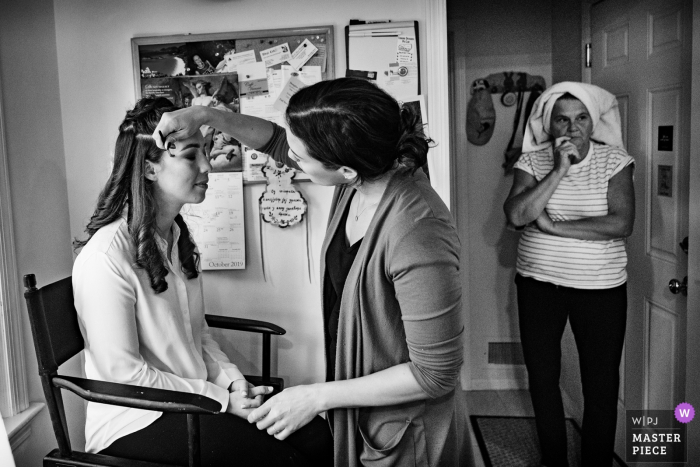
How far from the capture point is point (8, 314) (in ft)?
6.13

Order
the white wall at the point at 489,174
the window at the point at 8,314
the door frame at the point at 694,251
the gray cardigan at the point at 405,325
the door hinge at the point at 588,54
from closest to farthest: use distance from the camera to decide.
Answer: the gray cardigan at the point at 405,325, the window at the point at 8,314, the door frame at the point at 694,251, the door hinge at the point at 588,54, the white wall at the point at 489,174

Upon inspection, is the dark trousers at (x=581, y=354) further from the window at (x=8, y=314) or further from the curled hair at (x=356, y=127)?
the window at (x=8, y=314)

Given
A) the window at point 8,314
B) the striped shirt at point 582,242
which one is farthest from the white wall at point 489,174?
the window at point 8,314

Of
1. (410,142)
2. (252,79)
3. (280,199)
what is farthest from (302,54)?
(410,142)

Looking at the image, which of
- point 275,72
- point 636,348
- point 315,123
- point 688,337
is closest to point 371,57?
point 275,72

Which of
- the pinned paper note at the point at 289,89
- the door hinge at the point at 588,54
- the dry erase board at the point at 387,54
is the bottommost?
the pinned paper note at the point at 289,89

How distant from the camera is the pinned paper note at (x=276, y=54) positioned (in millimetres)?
2213

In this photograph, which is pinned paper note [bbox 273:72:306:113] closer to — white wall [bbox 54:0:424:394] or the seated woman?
white wall [bbox 54:0:424:394]

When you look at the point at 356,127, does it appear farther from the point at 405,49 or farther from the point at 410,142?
→ the point at 405,49

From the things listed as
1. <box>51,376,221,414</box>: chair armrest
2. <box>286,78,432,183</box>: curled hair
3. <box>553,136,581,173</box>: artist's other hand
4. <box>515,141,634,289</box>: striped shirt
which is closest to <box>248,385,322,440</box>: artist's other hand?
<box>51,376,221,414</box>: chair armrest

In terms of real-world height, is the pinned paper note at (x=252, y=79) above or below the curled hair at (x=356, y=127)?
above

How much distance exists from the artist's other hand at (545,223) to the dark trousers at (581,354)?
207mm

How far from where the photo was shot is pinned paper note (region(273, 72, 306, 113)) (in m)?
2.22

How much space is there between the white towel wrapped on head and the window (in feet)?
6.28
